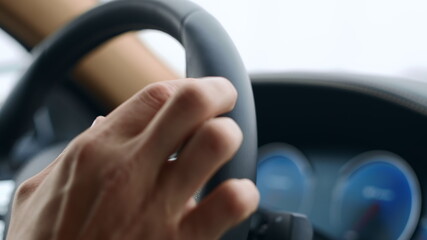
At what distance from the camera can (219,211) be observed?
36 centimetres

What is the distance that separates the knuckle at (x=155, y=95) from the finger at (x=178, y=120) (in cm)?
3

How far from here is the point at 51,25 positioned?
3.98ft

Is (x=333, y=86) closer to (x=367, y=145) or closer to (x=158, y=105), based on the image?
(x=367, y=145)

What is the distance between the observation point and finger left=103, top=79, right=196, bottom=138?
1.26 ft

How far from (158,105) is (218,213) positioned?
0.07 m

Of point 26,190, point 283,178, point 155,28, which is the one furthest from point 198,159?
point 283,178

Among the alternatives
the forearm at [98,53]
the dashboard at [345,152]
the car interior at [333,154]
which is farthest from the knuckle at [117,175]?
the forearm at [98,53]

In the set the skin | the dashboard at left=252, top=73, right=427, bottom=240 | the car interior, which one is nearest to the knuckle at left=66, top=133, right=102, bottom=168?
the skin

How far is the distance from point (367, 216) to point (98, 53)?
622 mm

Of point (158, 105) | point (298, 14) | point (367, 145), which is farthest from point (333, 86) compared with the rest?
point (158, 105)

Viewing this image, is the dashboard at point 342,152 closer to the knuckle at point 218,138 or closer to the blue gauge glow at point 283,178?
the blue gauge glow at point 283,178

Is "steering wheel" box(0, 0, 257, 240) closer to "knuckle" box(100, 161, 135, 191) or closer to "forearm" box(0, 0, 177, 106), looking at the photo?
"knuckle" box(100, 161, 135, 191)

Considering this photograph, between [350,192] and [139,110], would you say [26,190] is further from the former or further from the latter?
[350,192]

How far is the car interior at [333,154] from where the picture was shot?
0.74 meters
